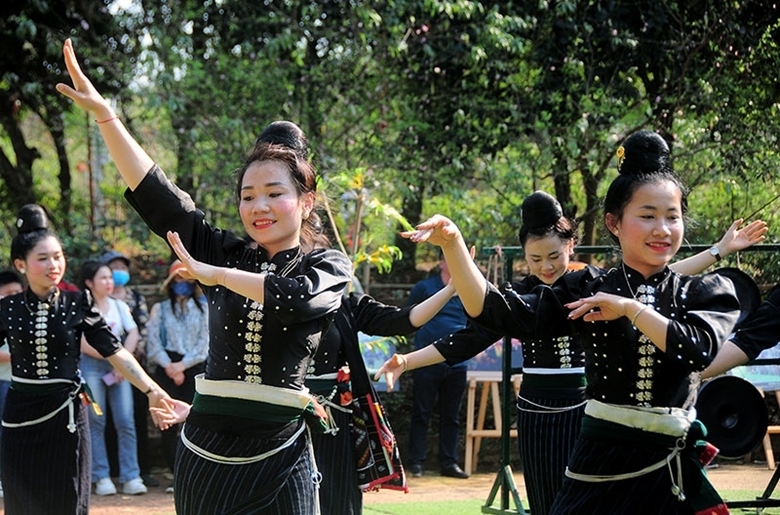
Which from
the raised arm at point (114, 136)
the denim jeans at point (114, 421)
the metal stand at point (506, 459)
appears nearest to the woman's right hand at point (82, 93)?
the raised arm at point (114, 136)

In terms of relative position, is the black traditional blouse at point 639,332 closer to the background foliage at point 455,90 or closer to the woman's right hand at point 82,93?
the woman's right hand at point 82,93

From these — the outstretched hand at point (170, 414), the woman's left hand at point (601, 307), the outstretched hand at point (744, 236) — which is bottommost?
the outstretched hand at point (170, 414)

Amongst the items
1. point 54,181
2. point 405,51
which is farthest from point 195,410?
point 54,181

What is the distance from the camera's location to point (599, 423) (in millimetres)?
3199

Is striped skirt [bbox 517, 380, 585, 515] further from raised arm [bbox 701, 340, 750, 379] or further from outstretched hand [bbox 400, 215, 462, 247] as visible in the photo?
outstretched hand [bbox 400, 215, 462, 247]

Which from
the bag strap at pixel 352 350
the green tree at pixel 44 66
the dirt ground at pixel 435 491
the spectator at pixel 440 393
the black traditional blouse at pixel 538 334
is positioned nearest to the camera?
the black traditional blouse at pixel 538 334

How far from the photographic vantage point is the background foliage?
868 centimetres

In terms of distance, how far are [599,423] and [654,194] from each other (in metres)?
0.71

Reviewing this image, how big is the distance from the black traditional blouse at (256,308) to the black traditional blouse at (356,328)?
52.6 inches

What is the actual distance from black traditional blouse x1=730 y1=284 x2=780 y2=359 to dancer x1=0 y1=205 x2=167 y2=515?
2774mm

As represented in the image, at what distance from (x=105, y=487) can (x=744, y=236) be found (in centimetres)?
498

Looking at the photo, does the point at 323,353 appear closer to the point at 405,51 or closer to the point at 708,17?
the point at 405,51

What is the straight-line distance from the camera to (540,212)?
194 inches

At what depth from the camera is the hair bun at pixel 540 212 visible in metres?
4.91
